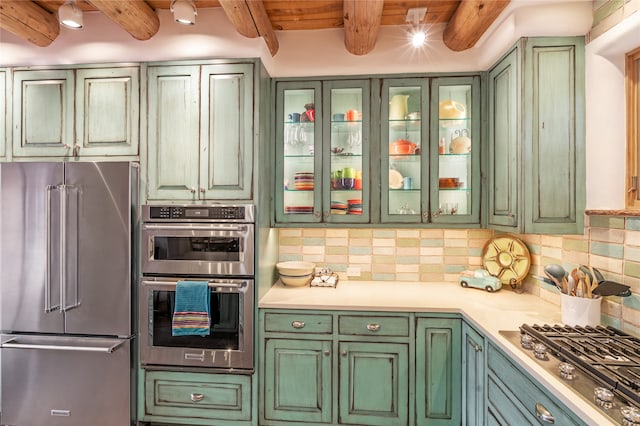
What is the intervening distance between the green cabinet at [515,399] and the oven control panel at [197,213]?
152cm

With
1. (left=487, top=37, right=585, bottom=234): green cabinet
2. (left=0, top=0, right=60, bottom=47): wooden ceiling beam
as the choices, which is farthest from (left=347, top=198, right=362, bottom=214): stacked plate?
(left=0, top=0, right=60, bottom=47): wooden ceiling beam

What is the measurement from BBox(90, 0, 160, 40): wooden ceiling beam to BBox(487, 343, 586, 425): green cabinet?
2683 millimetres

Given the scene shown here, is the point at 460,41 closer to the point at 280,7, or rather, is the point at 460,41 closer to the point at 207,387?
the point at 280,7

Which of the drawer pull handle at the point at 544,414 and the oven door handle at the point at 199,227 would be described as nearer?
the drawer pull handle at the point at 544,414

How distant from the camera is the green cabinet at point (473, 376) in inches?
66.1

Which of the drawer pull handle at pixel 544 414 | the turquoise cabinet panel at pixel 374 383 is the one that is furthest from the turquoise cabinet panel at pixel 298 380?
the drawer pull handle at pixel 544 414

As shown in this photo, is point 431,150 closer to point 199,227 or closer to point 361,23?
point 361,23

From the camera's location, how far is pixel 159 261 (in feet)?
6.83

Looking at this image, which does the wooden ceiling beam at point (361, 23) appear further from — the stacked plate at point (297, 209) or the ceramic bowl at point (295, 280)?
the ceramic bowl at point (295, 280)

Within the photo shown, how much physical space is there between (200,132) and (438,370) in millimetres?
2104

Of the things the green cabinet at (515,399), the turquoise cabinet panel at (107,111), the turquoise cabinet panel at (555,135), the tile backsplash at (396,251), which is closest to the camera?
the green cabinet at (515,399)

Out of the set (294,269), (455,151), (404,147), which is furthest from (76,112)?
(455,151)

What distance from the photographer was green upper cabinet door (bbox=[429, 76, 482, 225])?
2.27 meters

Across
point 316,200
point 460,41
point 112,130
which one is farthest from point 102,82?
point 460,41
